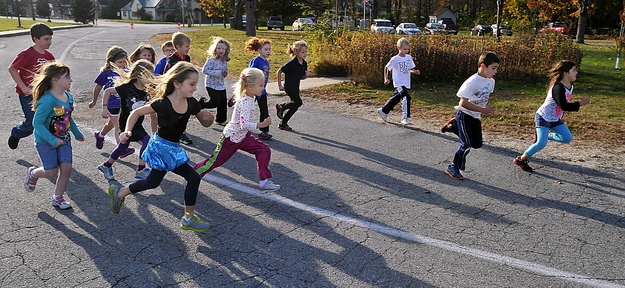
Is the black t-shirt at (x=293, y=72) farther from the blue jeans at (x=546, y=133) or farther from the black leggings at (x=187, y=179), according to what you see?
the black leggings at (x=187, y=179)

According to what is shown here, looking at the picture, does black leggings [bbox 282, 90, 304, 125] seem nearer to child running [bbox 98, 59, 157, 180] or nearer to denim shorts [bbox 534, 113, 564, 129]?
child running [bbox 98, 59, 157, 180]

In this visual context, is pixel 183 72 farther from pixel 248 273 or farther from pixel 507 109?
pixel 507 109

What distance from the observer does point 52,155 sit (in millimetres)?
5051

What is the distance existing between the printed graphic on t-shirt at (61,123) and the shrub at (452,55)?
9.42 metres

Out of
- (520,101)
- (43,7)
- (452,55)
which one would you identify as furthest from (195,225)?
(43,7)

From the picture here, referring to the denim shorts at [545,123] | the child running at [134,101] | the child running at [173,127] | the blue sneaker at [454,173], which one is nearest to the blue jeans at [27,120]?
the child running at [134,101]

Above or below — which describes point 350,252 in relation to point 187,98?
below

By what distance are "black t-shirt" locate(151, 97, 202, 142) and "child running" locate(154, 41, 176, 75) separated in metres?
3.35

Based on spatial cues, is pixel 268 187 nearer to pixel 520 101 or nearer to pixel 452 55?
pixel 520 101

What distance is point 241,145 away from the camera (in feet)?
18.4

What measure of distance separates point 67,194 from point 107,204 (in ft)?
1.93

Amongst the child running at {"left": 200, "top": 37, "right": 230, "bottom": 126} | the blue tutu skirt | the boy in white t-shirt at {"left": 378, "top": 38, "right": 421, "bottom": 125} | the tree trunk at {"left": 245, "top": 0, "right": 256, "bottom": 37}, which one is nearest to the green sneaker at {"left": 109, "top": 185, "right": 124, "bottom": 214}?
the blue tutu skirt

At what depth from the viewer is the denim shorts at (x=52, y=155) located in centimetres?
504

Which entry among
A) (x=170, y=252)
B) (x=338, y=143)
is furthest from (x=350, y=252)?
(x=338, y=143)
